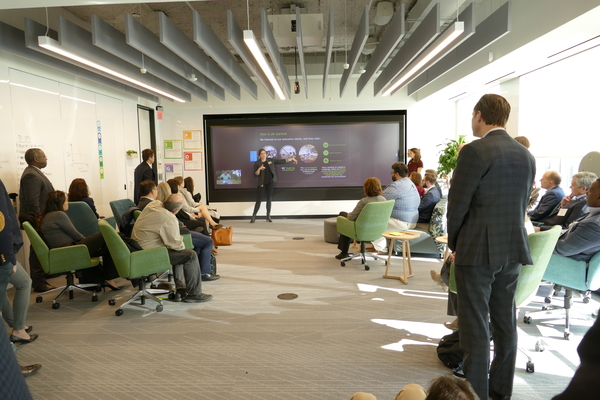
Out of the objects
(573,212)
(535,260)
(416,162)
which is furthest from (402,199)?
(535,260)

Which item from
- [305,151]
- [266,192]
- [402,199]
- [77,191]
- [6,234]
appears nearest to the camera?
[6,234]

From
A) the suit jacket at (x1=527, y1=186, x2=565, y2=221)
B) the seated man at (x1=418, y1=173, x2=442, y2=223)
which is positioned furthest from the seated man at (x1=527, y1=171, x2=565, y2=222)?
the seated man at (x1=418, y1=173, x2=442, y2=223)

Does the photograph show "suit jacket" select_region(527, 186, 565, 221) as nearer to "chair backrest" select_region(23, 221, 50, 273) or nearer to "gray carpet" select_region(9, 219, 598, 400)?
"gray carpet" select_region(9, 219, 598, 400)

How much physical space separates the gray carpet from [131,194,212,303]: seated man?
0.21 m

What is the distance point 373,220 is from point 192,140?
6.74 m

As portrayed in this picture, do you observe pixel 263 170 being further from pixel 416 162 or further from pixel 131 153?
pixel 416 162

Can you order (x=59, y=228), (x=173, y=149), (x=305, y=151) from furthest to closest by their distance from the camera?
1. (x=305, y=151)
2. (x=173, y=149)
3. (x=59, y=228)

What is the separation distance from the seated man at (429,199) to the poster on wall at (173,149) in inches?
269

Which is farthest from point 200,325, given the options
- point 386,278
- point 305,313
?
point 386,278

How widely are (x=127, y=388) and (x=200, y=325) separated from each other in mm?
1118

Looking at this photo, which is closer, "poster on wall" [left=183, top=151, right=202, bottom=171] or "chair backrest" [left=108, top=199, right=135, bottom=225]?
Result: "chair backrest" [left=108, top=199, right=135, bottom=225]

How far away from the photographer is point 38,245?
4.27 meters

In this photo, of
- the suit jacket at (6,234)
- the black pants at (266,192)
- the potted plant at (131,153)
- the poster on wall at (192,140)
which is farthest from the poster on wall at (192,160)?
the suit jacket at (6,234)

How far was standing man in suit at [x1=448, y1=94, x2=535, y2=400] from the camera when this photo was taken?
2.17 m
